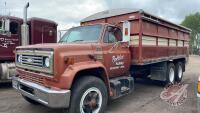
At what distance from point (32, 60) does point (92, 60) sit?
1302mm

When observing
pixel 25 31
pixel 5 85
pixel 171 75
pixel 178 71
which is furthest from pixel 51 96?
pixel 178 71

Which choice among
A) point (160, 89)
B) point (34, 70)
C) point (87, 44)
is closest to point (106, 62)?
point (87, 44)

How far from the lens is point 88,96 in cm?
522

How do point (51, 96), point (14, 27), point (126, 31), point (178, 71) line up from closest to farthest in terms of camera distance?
point (51, 96), point (126, 31), point (14, 27), point (178, 71)

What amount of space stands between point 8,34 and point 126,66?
15.8 ft

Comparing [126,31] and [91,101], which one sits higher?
[126,31]

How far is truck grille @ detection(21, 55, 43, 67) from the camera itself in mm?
4938

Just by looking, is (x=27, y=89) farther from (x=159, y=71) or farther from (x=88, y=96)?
(x=159, y=71)

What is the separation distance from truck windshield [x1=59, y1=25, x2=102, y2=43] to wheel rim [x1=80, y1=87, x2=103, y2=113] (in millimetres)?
1345

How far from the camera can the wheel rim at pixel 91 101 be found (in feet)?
16.7

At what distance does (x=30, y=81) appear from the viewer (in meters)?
5.37

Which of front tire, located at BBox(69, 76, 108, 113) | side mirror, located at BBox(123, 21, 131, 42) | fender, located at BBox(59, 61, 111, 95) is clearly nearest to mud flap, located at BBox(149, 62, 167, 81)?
side mirror, located at BBox(123, 21, 131, 42)

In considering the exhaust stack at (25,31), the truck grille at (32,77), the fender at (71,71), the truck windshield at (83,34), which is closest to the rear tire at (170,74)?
the truck windshield at (83,34)

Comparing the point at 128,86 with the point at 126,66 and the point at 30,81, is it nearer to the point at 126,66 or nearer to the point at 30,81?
the point at 126,66
